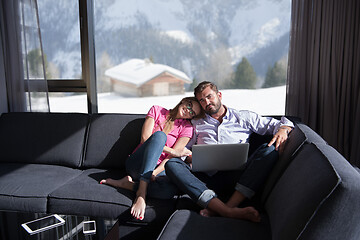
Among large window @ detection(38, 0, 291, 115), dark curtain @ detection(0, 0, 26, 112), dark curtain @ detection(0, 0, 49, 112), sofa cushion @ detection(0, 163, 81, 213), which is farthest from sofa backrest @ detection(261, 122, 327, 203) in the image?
large window @ detection(38, 0, 291, 115)

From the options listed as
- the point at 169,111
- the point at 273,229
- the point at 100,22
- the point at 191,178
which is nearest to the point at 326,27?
the point at 169,111

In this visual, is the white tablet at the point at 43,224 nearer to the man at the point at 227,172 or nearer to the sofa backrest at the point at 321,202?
the man at the point at 227,172

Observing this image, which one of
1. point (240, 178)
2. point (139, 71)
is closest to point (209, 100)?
point (240, 178)

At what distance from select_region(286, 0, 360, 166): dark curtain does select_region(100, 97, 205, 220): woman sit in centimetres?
95

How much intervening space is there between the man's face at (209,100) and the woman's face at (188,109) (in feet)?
0.22

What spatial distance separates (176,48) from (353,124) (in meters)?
6.13

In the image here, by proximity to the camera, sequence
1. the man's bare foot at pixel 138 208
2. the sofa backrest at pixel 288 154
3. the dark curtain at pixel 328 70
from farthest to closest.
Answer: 1. the dark curtain at pixel 328 70
2. the man's bare foot at pixel 138 208
3. the sofa backrest at pixel 288 154

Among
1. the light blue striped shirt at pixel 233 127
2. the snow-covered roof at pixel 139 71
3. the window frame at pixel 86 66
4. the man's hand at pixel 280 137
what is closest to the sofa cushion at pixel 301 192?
the man's hand at pixel 280 137

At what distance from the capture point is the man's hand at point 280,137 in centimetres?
185

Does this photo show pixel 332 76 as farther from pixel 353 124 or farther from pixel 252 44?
pixel 252 44

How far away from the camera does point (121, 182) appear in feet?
6.68

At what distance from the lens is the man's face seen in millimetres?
2131

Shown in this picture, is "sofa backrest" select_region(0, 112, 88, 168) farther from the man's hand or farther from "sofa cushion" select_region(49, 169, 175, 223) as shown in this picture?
the man's hand

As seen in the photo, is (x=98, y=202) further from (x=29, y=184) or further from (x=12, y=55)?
(x=12, y=55)
